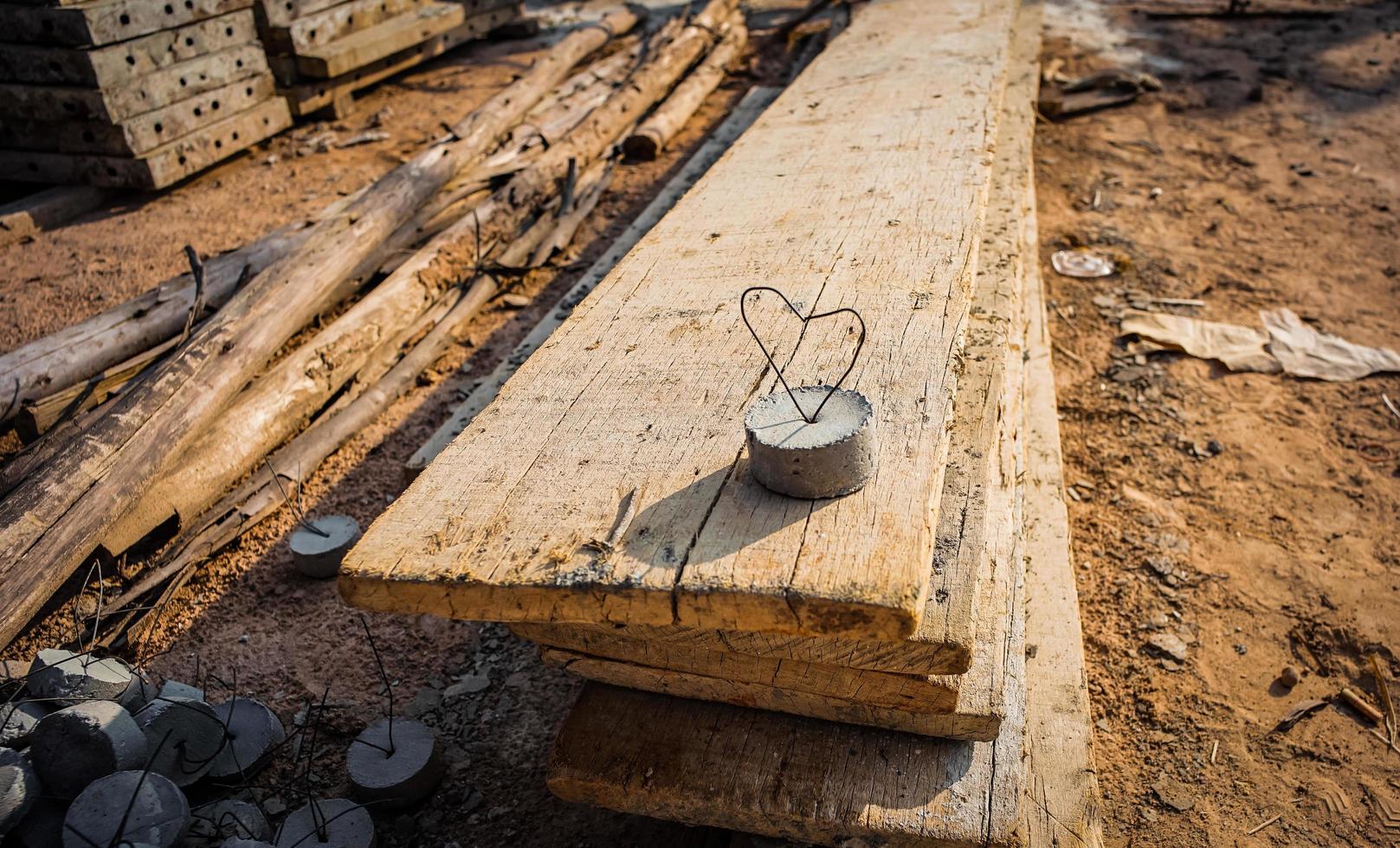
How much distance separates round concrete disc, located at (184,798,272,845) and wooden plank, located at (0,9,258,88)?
4.93 meters

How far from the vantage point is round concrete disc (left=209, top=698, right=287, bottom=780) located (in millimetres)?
2385

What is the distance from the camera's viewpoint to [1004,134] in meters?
4.50

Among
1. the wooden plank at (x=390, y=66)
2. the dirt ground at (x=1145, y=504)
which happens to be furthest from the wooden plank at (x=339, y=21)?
the dirt ground at (x=1145, y=504)

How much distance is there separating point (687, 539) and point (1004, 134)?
3601 mm

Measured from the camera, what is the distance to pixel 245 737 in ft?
8.02

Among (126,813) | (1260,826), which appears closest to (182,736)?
(126,813)

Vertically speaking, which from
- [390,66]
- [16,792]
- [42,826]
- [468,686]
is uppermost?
[390,66]

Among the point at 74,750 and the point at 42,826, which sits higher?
the point at 74,750

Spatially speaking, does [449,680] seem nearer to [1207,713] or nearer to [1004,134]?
[1207,713]

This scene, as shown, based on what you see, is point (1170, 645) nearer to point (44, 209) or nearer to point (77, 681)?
point (77, 681)

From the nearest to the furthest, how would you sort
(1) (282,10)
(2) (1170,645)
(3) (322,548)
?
1. (2) (1170,645)
2. (3) (322,548)
3. (1) (282,10)

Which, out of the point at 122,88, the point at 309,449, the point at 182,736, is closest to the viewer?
the point at 182,736

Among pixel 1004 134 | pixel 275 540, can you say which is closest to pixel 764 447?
pixel 275 540

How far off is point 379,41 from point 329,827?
22.6ft
